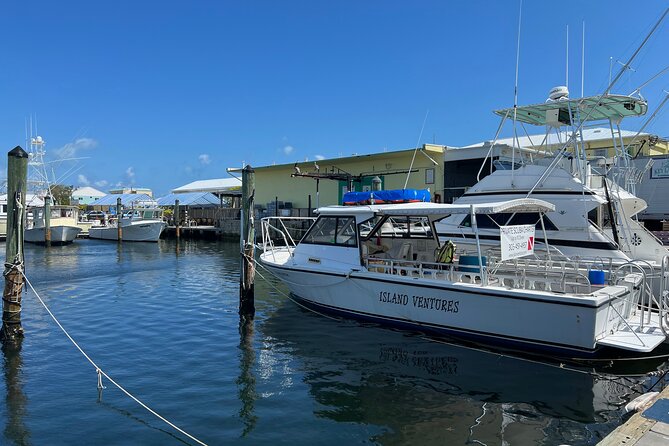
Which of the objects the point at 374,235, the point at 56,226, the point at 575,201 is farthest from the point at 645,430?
the point at 56,226

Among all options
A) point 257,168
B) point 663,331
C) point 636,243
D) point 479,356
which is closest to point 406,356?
point 479,356

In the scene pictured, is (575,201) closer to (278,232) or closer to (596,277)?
(596,277)

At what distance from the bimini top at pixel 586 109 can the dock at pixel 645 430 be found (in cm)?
855

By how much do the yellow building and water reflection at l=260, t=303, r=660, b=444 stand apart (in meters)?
16.9

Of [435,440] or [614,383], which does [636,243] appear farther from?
[435,440]

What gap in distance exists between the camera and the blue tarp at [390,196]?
36.9 feet

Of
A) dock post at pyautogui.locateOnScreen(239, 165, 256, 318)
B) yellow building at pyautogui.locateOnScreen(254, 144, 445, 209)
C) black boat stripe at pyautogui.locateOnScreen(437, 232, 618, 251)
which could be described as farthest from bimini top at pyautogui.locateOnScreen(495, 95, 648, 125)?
yellow building at pyautogui.locateOnScreen(254, 144, 445, 209)

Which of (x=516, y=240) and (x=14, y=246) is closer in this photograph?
(x=516, y=240)

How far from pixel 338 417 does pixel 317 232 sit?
578 cm

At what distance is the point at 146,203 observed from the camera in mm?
52375

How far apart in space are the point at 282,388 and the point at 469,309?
12.3ft

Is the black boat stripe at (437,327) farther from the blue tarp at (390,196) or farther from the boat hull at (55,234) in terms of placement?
the boat hull at (55,234)

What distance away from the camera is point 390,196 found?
11.3 m

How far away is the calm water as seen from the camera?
20.7 feet
